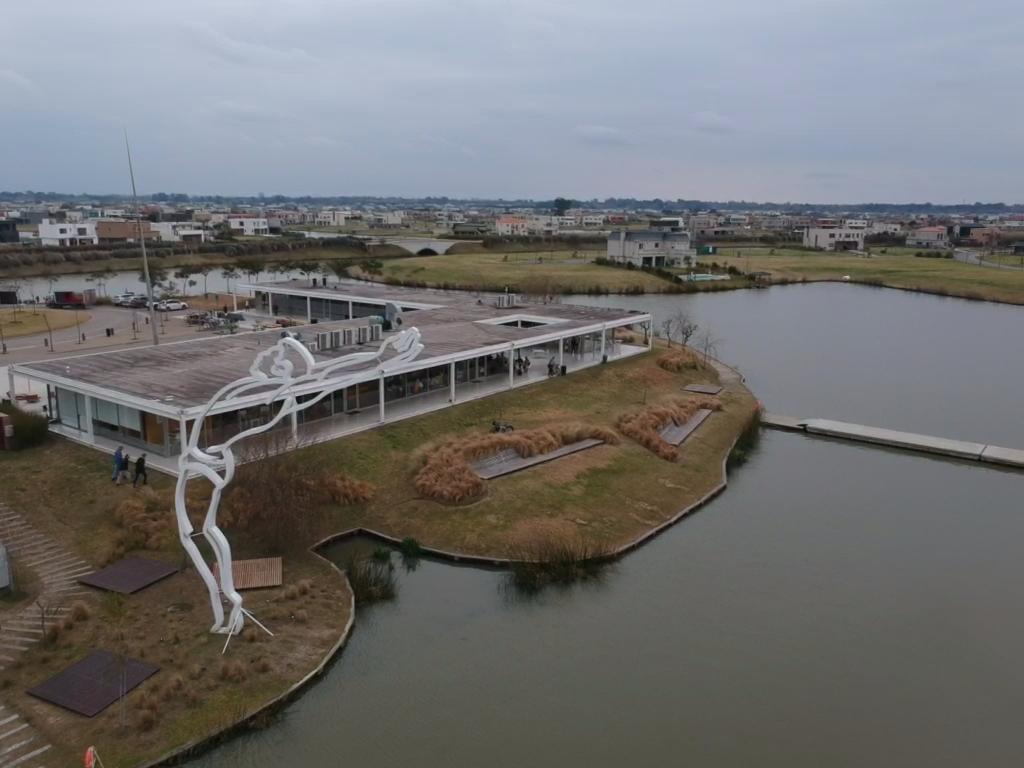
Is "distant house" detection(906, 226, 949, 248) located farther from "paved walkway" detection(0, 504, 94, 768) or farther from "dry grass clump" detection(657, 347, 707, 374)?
"paved walkway" detection(0, 504, 94, 768)

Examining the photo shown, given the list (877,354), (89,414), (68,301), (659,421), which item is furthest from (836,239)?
(89,414)

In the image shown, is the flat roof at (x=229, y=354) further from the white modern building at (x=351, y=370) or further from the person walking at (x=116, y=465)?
the person walking at (x=116, y=465)

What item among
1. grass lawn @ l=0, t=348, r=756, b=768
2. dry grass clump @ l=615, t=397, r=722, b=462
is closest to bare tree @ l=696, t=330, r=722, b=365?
dry grass clump @ l=615, t=397, r=722, b=462

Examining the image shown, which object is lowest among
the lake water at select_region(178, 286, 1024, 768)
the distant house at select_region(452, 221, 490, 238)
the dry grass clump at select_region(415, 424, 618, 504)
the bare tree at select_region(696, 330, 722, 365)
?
the lake water at select_region(178, 286, 1024, 768)

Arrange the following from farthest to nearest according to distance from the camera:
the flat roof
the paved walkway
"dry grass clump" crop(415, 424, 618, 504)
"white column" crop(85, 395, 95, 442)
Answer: "white column" crop(85, 395, 95, 442) < the flat roof < "dry grass clump" crop(415, 424, 618, 504) < the paved walkway

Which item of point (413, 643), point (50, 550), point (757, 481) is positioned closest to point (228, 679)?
point (413, 643)

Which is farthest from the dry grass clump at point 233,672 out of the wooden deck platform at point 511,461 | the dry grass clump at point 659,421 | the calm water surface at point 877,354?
the calm water surface at point 877,354

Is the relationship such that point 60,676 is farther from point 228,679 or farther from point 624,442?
point 624,442

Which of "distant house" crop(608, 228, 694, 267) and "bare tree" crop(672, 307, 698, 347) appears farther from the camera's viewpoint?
"distant house" crop(608, 228, 694, 267)
